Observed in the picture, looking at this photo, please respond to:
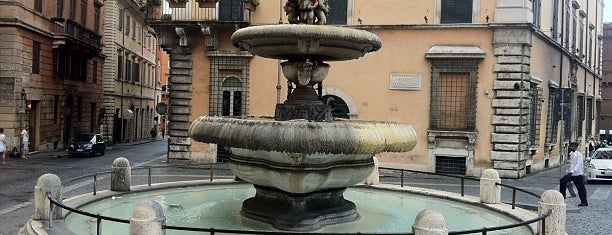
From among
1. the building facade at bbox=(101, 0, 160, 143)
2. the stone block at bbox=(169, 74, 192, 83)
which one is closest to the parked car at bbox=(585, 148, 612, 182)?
the stone block at bbox=(169, 74, 192, 83)

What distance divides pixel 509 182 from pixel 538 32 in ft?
21.5

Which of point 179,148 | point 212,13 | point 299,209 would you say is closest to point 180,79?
point 179,148

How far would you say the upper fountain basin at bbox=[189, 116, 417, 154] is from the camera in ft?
25.7

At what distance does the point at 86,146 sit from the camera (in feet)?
95.0

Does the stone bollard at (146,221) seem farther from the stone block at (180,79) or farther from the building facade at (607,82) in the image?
the building facade at (607,82)

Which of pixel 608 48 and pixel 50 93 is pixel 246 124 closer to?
pixel 50 93

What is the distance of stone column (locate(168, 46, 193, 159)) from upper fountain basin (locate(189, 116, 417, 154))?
16.6m

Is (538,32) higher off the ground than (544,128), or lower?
higher

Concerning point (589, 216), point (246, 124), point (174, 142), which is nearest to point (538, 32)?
point (589, 216)

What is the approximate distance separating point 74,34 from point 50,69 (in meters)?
3.14

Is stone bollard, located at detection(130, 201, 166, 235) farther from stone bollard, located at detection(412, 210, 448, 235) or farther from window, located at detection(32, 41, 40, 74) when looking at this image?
window, located at detection(32, 41, 40, 74)

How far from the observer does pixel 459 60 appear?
880 inches

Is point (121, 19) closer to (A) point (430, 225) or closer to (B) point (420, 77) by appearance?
(B) point (420, 77)

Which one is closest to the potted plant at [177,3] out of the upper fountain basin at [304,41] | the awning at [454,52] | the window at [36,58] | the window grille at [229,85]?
the window grille at [229,85]
